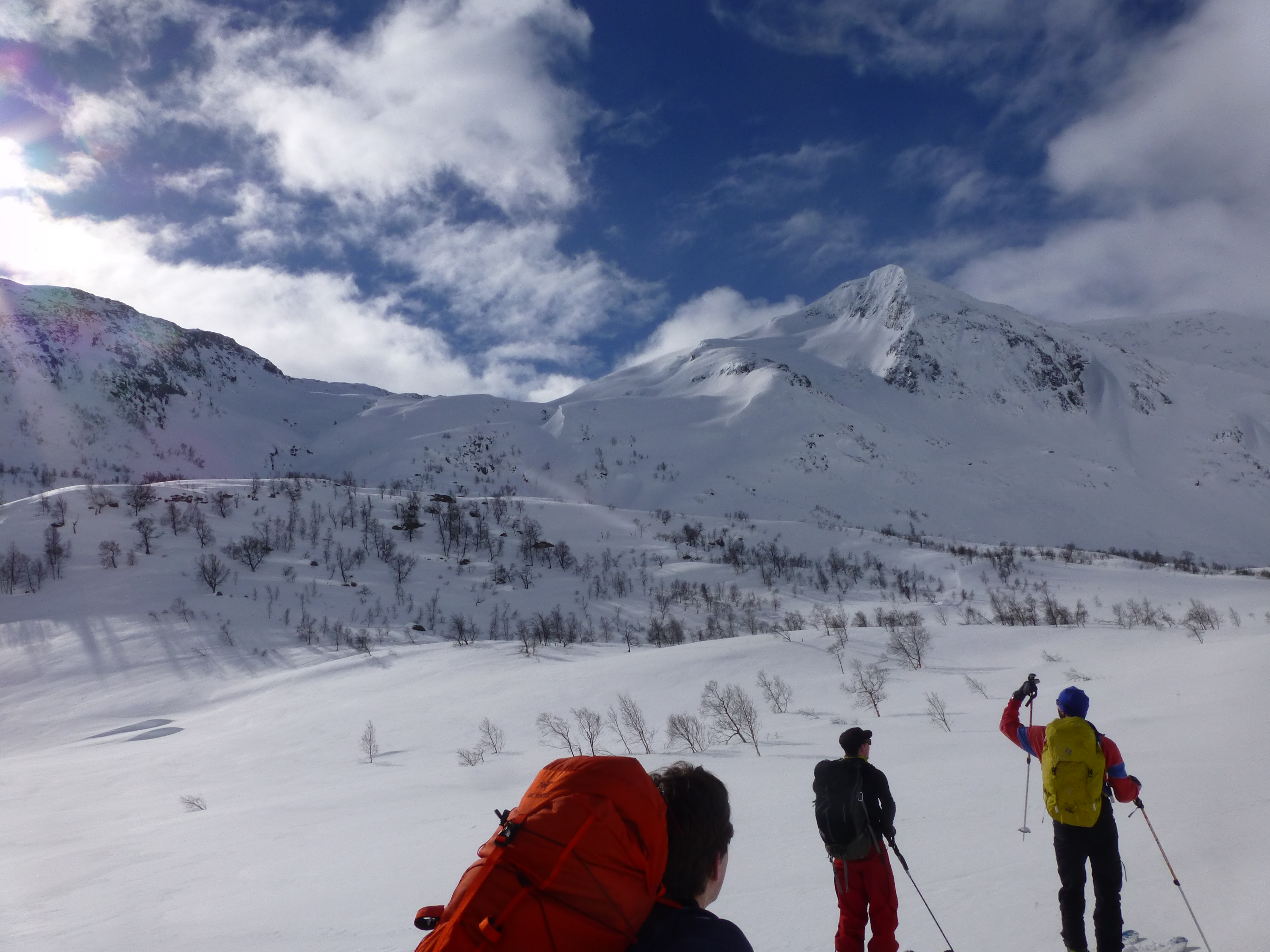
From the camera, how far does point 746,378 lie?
161625 millimetres

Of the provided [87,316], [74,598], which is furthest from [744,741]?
[87,316]

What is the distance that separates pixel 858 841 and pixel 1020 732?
1.58 metres

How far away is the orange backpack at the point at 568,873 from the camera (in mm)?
1567

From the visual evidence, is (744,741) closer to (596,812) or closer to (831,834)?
(831,834)

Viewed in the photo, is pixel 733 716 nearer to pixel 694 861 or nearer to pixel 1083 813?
pixel 1083 813

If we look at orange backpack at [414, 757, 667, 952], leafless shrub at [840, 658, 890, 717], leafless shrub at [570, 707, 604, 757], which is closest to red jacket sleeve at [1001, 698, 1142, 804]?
orange backpack at [414, 757, 667, 952]

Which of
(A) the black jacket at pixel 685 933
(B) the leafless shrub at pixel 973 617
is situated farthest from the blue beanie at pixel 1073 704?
(B) the leafless shrub at pixel 973 617

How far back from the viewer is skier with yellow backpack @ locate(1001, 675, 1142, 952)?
410 cm

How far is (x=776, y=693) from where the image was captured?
1922 cm

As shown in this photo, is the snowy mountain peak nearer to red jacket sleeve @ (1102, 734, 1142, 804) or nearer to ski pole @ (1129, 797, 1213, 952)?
ski pole @ (1129, 797, 1213, 952)

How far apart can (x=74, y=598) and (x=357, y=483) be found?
76.6 m

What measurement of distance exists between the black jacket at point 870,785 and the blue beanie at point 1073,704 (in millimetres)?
1295

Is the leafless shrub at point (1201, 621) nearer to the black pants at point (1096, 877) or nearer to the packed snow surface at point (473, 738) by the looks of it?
the packed snow surface at point (473, 738)

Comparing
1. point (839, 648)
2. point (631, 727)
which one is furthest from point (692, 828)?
point (839, 648)
